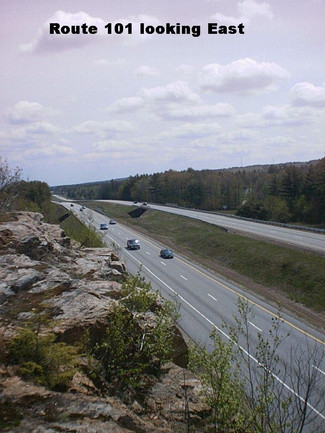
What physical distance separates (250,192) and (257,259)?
8698 centimetres

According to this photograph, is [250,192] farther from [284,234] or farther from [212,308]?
[212,308]

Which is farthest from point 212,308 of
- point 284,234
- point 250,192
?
point 250,192

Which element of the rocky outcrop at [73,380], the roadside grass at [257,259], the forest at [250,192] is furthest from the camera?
the forest at [250,192]

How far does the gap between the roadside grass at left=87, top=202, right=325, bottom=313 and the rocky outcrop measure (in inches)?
736

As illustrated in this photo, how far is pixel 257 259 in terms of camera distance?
42406 mm

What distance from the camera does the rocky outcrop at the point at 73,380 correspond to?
842 cm

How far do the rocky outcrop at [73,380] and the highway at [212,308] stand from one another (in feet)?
10.7

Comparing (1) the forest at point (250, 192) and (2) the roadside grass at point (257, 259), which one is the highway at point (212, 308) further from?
(1) the forest at point (250, 192)

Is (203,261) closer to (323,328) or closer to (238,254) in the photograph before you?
(238,254)

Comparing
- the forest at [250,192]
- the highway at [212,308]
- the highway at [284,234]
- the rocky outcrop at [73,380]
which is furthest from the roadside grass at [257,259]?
the forest at [250,192]

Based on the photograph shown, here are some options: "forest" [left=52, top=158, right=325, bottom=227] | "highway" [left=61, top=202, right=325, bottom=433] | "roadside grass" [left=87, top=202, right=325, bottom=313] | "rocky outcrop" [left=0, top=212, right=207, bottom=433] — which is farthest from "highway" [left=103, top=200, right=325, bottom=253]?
"rocky outcrop" [left=0, top=212, right=207, bottom=433]

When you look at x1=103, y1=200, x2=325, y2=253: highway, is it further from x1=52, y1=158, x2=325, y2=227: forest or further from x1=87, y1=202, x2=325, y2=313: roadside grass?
x1=52, y1=158, x2=325, y2=227: forest

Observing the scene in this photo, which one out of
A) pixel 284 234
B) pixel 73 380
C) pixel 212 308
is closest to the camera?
pixel 73 380

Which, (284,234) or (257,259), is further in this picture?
(284,234)
